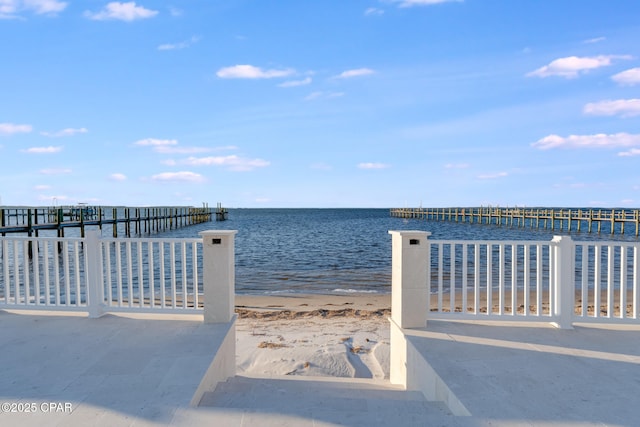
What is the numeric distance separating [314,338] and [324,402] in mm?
3366

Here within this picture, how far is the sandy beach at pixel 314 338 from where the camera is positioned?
4844 mm

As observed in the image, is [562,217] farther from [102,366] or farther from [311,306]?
[102,366]

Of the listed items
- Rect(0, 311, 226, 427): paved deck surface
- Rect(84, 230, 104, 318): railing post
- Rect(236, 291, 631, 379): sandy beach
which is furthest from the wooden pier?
Rect(0, 311, 226, 427): paved deck surface

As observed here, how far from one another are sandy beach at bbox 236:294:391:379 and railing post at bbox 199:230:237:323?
83 centimetres

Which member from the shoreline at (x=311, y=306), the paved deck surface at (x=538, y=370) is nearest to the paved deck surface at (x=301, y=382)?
the paved deck surface at (x=538, y=370)

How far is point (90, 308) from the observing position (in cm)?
476

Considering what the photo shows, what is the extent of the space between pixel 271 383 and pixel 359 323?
12.4 feet

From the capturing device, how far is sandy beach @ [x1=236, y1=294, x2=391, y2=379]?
4.84 metres

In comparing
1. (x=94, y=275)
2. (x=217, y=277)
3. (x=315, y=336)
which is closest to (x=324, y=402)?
(x=217, y=277)

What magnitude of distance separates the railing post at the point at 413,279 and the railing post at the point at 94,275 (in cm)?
348

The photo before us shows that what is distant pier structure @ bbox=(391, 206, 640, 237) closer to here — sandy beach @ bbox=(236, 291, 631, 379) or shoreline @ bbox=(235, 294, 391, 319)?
sandy beach @ bbox=(236, 291, 631, 379)

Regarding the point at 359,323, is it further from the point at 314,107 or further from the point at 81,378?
the point at 314,107

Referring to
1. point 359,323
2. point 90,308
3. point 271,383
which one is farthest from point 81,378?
point 359,323

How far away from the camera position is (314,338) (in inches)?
242
